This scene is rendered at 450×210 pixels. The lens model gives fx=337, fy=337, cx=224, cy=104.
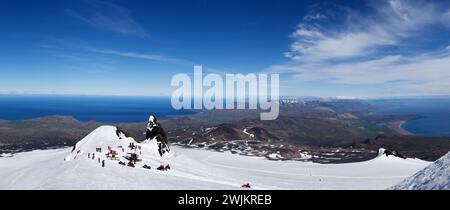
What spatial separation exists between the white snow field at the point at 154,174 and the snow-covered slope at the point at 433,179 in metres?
17.3

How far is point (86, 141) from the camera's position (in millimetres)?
61031

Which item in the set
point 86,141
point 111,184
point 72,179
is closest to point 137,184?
point 111,184

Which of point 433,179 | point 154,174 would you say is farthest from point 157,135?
point 433,179

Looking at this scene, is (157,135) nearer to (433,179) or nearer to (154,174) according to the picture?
(154,174)

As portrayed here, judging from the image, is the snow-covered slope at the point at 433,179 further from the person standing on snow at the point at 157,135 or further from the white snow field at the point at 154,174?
the person standing on snow at the point at 157,135

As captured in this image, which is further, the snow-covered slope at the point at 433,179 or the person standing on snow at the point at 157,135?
the person standing on snow at the point at 157,135

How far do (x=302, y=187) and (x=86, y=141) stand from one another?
3883cm

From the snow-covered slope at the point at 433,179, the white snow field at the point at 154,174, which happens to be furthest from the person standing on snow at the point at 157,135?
the snow-covered slope at the point at 433,179

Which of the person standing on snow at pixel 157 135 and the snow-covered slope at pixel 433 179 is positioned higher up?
the snow-covered slope at pixel 433 179

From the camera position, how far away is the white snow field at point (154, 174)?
95.8 feet

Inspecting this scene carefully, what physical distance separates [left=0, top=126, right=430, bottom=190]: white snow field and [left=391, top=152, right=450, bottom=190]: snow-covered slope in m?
17.3

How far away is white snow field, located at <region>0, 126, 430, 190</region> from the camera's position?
95.8ft
